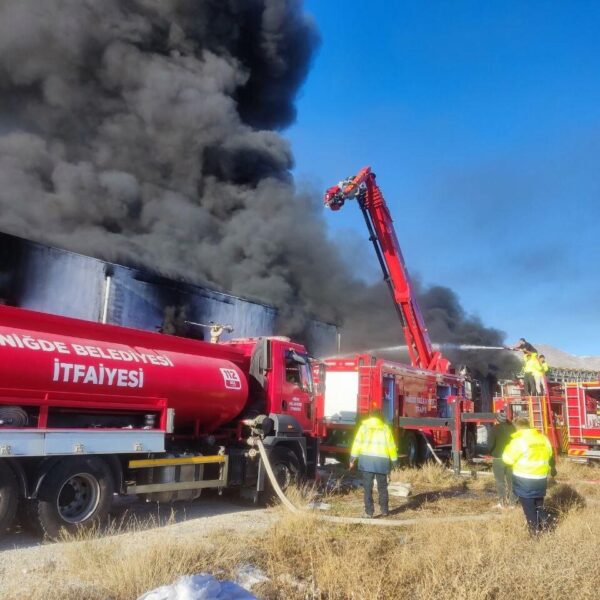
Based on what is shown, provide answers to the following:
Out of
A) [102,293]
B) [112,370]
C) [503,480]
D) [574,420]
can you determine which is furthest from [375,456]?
[102,293]

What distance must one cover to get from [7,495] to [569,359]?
288 feet

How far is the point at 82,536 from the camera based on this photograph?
240 inches

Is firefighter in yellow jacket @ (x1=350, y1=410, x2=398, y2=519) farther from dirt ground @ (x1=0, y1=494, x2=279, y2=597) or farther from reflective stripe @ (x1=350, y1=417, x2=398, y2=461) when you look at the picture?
dirt ground @ (x1=0, y1=494, x2=279, y2=597)

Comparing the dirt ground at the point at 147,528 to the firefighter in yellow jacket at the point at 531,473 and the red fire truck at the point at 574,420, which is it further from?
the red fire truck at the point at 574,420

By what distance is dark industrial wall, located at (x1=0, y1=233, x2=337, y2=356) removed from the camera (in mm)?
14852

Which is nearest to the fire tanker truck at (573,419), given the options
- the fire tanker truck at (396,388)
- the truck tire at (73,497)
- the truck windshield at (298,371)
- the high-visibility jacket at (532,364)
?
the high-visibility jacket at (532,364)

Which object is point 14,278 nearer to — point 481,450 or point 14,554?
point 14,554

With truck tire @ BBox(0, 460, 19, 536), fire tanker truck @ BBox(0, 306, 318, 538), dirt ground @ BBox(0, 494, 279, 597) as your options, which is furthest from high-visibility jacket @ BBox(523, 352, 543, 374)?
truck tire @ BBox(0, 460, 19, 536)

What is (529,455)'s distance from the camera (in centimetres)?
683

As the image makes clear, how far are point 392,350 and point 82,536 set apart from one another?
19.8 m

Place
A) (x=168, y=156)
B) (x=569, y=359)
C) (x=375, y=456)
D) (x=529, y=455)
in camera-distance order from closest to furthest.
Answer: (x=529, y=455) → (x=375, y=456) → (x=168, y=156) → (x=569, y=359)

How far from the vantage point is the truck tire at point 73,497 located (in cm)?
596

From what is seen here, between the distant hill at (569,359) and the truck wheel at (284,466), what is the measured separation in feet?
246

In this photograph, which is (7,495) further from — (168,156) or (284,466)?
(168,156)
